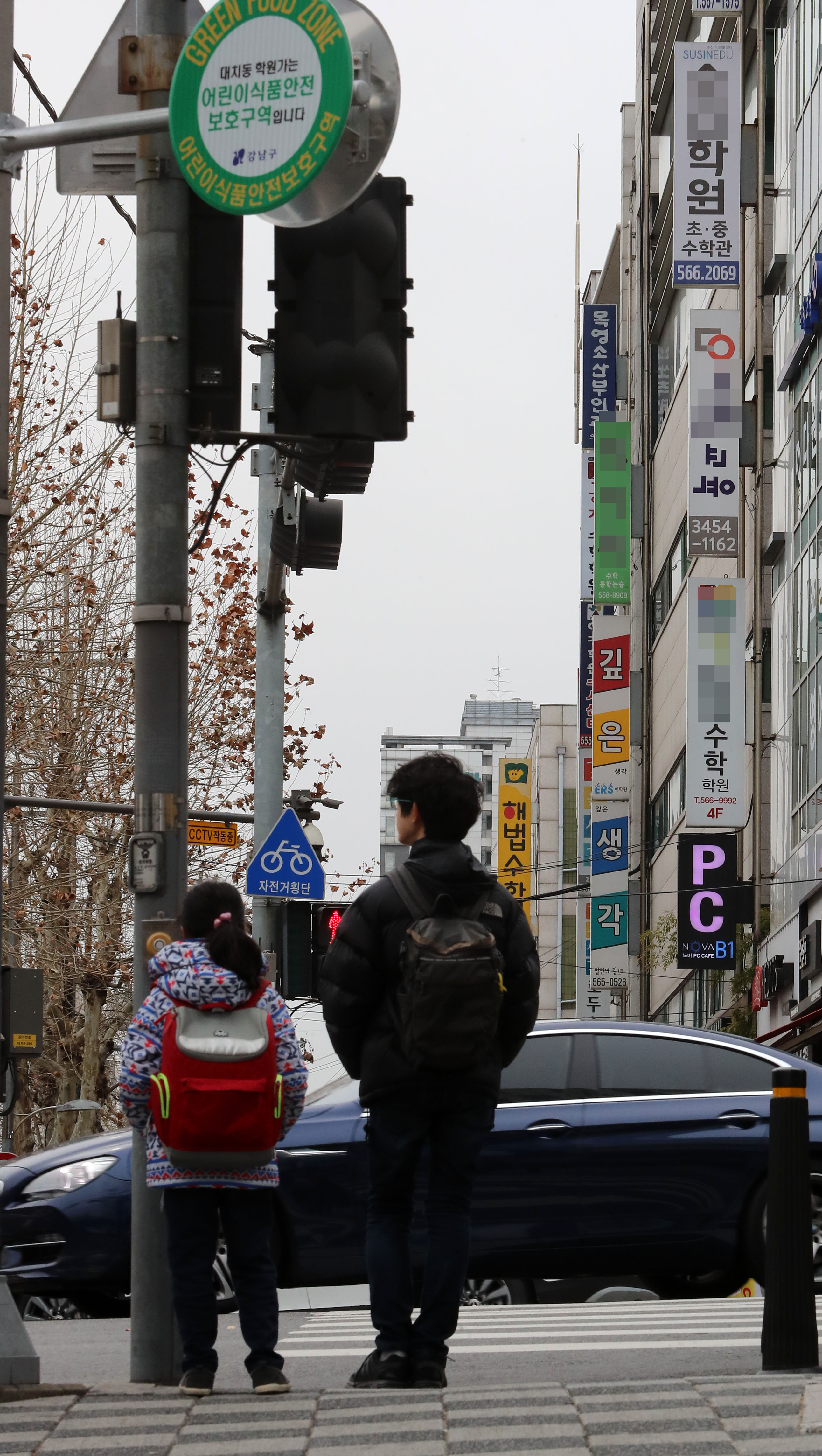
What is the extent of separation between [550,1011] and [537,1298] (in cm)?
10195

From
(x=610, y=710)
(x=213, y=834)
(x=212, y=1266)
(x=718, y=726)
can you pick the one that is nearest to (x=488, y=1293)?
(x=212, y=1266)

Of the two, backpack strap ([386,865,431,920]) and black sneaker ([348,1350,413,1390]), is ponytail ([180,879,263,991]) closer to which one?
backpack strap ([386,865,431,920])

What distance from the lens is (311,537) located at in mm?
11297

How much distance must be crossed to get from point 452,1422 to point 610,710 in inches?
1770

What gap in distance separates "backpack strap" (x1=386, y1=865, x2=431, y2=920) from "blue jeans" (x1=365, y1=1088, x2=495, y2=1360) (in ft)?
1.61

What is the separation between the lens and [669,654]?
4781cm

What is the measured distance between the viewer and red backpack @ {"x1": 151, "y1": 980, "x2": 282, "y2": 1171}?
6.09 metres

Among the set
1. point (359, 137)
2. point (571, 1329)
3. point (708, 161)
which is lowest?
point (571, 1329)

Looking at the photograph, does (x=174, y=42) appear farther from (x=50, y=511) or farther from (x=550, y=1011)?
(x=550, y=1011)

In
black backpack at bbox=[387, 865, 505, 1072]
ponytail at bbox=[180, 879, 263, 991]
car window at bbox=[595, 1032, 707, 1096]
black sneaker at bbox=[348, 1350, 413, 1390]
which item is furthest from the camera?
car window at bbox=[595, 1032, 707, 1096]

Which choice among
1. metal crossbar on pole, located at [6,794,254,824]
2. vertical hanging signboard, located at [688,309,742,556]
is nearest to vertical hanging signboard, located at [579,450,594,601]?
vertical hanging signboard, located at [688,309,742,556]

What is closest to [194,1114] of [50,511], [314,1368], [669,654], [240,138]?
[314,1368]

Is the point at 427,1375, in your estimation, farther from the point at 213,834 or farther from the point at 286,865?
the point at 213,834

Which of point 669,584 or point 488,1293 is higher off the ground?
point 669,584
